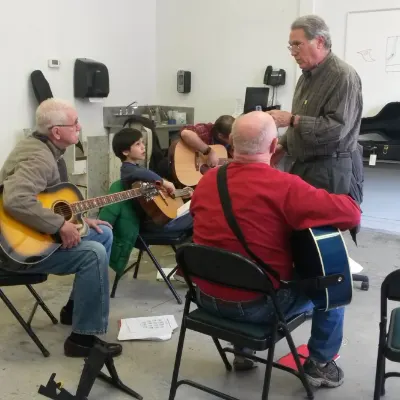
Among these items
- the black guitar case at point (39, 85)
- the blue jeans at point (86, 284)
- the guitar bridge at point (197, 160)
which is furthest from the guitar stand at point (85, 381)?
the black guitar case at point (39, 85)

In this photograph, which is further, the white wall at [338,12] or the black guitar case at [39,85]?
the white wall at [338,12]

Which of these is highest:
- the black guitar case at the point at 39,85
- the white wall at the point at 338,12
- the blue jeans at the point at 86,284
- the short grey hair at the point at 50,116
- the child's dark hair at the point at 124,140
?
the white wall at the point at 338,12

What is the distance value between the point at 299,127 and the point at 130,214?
42.8 inches

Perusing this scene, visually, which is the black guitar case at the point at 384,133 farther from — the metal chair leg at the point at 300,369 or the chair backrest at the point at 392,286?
the chair backrest at the point at 392,286

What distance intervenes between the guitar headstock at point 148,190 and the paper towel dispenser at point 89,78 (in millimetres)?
2083

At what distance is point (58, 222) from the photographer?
232 centimetres

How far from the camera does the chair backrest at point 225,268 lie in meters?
1.70

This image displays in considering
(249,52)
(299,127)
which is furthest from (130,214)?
(249,52)

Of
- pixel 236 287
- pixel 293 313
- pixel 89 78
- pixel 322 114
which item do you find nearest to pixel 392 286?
pixel 293 313

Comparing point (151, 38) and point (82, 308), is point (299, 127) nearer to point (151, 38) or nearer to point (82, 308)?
point (82, 308)

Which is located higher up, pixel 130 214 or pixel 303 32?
pixel 303 32

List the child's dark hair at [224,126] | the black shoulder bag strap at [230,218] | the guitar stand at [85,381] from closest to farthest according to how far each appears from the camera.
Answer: the black shoulder bag strap at [230,218] → the guitar stand at [85,381] → the child's dark hair at [224,126]

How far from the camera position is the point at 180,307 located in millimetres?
3049

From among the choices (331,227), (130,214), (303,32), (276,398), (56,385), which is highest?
(303,32)
